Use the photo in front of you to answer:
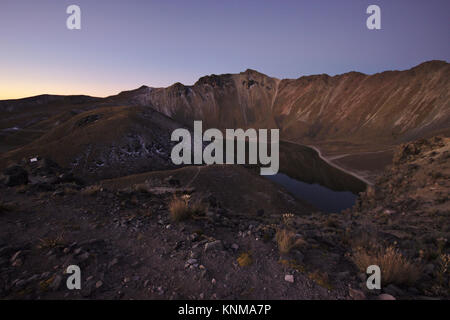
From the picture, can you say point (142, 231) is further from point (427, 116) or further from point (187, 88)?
point (187, 88)

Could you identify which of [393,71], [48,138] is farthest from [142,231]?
[393,71]

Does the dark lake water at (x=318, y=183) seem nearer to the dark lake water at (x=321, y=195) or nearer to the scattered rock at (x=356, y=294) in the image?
the dark lake water at (x=321, y=195)

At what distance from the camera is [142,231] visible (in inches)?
212

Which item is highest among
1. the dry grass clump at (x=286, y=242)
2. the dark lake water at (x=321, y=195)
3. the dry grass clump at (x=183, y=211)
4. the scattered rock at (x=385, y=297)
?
the dry grass clump at (x=183, y=211)

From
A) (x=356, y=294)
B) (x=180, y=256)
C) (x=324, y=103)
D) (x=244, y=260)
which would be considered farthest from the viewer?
(x=324, y=103)

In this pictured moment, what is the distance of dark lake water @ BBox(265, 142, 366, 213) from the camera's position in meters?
32.3

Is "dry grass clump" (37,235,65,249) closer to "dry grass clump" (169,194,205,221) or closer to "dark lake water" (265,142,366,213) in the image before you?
"dry grass clump" (169,194,205,221)

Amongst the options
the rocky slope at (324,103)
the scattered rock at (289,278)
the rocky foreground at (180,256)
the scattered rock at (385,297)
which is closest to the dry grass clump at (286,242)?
the rocky foreground at (180,256)

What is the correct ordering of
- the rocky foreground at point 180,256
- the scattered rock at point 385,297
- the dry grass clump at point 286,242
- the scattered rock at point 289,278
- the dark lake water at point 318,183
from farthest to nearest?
the dark lake water at point 318,183 < the dry grass clump at point 286,242 < the scattered rock at point 289,278 < the rocky foreground at point 180,256 < the scattered rock at point 385,297

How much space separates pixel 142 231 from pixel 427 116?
3561 inches

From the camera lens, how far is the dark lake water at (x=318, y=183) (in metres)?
32.3

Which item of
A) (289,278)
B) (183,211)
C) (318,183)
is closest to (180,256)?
(183,211)

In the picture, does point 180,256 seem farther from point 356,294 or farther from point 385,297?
point 385,297

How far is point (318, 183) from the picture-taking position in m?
41.9
